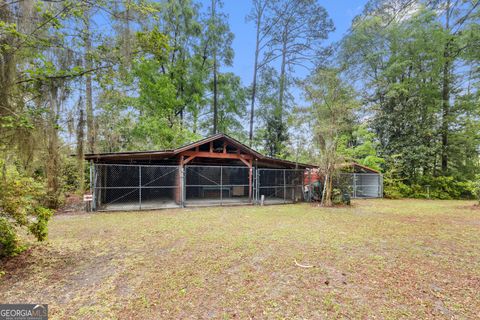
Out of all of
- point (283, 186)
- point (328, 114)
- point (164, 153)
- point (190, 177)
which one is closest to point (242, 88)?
point (190, 177)

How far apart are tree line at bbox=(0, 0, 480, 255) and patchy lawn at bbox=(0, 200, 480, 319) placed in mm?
1193

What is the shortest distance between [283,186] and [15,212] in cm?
1010

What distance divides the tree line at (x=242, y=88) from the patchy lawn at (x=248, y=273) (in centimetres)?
119

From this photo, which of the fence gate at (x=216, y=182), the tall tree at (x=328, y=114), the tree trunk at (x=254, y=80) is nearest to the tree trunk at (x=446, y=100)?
the tall tree at (x=328, y=114)

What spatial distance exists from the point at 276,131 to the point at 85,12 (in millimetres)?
17431

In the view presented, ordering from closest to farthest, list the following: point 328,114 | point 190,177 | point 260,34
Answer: point 328,114 → point 190,177 → point 260,34

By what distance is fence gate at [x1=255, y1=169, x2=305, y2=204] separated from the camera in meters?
11.2

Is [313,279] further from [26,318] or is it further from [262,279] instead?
[26,318]

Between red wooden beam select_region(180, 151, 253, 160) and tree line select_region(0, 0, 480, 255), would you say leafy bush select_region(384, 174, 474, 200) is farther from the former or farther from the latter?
red wooden beam select_region(180, 151, 253, 160)

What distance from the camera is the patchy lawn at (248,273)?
2350mm

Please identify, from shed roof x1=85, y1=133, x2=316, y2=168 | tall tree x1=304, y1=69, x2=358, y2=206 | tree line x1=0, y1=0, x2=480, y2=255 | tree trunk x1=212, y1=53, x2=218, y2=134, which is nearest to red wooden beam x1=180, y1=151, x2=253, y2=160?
shed roof x1=85, y1=133, x2=316, y2=168

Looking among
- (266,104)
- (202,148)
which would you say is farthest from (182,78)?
(202,148)

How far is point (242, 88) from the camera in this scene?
20156 mm

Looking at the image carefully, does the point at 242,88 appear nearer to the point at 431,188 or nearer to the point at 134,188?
the point at 134,188
